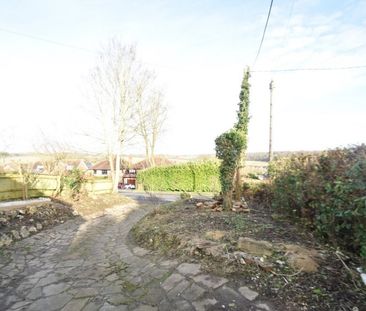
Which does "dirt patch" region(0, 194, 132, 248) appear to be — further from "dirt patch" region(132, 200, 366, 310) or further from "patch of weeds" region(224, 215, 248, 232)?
"patch of weeds" region(224, 215, 248, 232)

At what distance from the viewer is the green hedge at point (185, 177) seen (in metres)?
22.8

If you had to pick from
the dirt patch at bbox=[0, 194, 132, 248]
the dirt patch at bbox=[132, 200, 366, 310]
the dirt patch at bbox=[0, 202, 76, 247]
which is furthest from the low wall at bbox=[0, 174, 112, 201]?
the dirt patch at bbox=[132, 200, 366, 310]

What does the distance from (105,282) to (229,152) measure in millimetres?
4438

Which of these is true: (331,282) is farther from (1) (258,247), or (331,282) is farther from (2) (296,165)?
(2) (296,165)

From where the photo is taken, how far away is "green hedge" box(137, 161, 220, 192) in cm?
2281

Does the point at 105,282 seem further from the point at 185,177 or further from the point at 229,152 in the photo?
the point at 185,177

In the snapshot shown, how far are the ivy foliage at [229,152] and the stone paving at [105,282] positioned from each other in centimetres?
292

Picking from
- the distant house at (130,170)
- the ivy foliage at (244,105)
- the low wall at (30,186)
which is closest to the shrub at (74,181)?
the low wall at (30,186)

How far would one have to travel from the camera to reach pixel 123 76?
1828 cm

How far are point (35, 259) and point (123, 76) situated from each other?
48.8 feet

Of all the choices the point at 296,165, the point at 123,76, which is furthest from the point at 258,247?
the point at 123,76

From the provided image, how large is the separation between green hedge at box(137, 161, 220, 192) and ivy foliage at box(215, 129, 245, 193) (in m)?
14.6

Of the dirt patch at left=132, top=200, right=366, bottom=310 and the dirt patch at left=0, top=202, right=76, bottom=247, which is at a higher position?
the dirt patch at left=132, top=200, right=366, bottom=310

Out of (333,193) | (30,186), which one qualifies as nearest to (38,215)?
(30,186)
